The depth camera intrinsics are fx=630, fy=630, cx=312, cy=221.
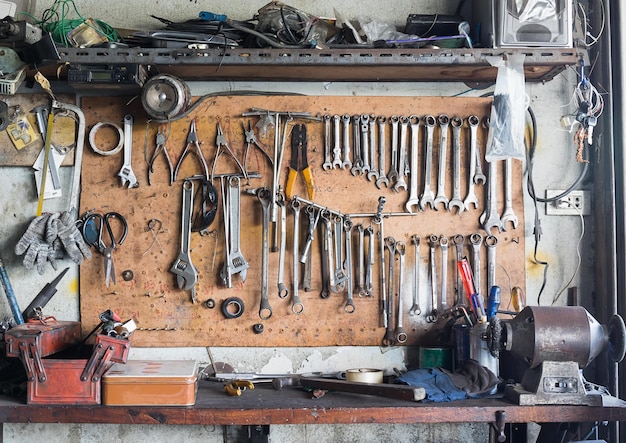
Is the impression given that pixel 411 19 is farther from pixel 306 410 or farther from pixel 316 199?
pixel 306 410

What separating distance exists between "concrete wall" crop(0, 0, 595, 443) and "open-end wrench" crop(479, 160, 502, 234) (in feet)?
0.36

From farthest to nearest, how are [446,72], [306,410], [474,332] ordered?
[446,72]
[474,332]
[306,410]

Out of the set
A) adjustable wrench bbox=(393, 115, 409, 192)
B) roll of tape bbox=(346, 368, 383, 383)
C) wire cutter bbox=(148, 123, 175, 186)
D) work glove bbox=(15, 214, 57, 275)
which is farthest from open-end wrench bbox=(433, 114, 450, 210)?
work glove bbox=(15, 214, 57, 275)

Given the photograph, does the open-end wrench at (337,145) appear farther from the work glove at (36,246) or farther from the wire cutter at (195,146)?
the work glove at (36,246)

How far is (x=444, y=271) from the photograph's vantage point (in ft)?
7.59

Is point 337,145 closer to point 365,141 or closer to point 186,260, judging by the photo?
point 365,141

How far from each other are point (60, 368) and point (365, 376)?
98cm

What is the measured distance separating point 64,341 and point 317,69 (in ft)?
4.14

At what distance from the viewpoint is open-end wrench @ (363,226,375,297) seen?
230cm

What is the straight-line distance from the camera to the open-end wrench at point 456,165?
7.64 ft

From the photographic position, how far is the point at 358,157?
2.33 m

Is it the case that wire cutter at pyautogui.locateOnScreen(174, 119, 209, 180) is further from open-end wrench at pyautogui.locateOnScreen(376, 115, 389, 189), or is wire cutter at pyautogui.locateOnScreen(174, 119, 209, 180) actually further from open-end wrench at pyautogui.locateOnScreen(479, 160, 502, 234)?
open-end wrench at pyautogui.locateOnScreen(479, 160, 502, 234)

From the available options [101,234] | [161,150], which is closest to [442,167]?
[161,150]

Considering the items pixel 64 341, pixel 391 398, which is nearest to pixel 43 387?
pixel 64 341
